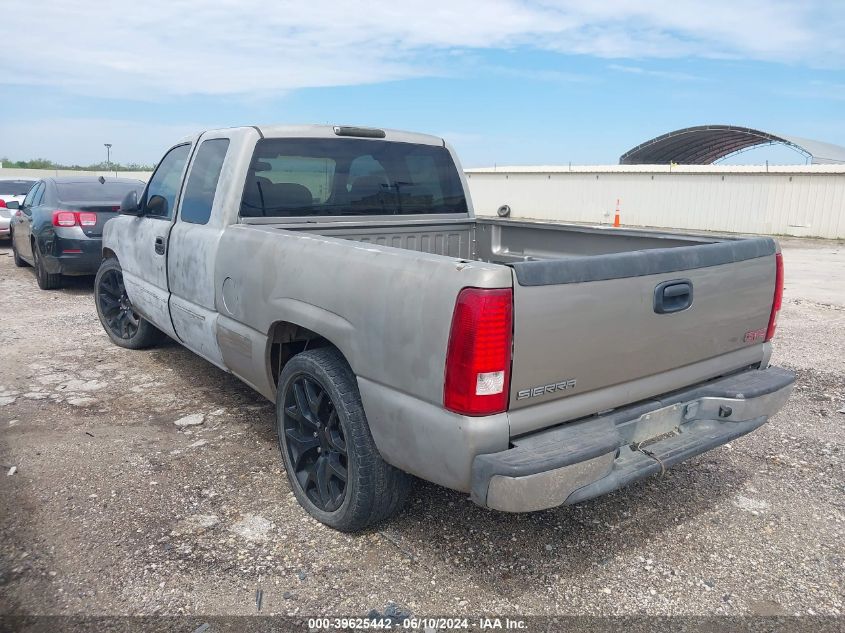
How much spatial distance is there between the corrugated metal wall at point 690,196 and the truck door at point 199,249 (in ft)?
70.9

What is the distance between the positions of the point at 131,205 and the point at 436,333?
3739 mm

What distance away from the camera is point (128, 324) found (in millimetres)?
6281

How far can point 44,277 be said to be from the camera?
9.24 m

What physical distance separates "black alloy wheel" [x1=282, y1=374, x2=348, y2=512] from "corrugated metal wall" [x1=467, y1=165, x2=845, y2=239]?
22.0 meters

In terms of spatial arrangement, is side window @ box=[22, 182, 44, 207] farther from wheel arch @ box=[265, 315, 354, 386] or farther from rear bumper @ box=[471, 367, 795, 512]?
rear bumper @ box=[471, 367, 795, 512]

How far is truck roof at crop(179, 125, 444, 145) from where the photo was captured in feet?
13.6

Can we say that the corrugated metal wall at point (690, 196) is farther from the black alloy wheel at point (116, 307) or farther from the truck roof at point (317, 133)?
the black alloy wheel at point (116, 307)

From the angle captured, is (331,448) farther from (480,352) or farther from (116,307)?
(116,307)

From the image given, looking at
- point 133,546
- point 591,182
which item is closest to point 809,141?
point 591,182

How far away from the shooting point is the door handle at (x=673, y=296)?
2736mm

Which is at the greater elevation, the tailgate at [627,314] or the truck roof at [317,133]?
the truck roof at [317,133]

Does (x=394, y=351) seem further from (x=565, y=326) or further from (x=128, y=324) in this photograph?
(x=128, y=324)

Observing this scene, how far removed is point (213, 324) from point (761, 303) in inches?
120

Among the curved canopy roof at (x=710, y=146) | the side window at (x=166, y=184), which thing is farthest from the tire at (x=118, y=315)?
the curved canopy roof at (x=710, y=146)
